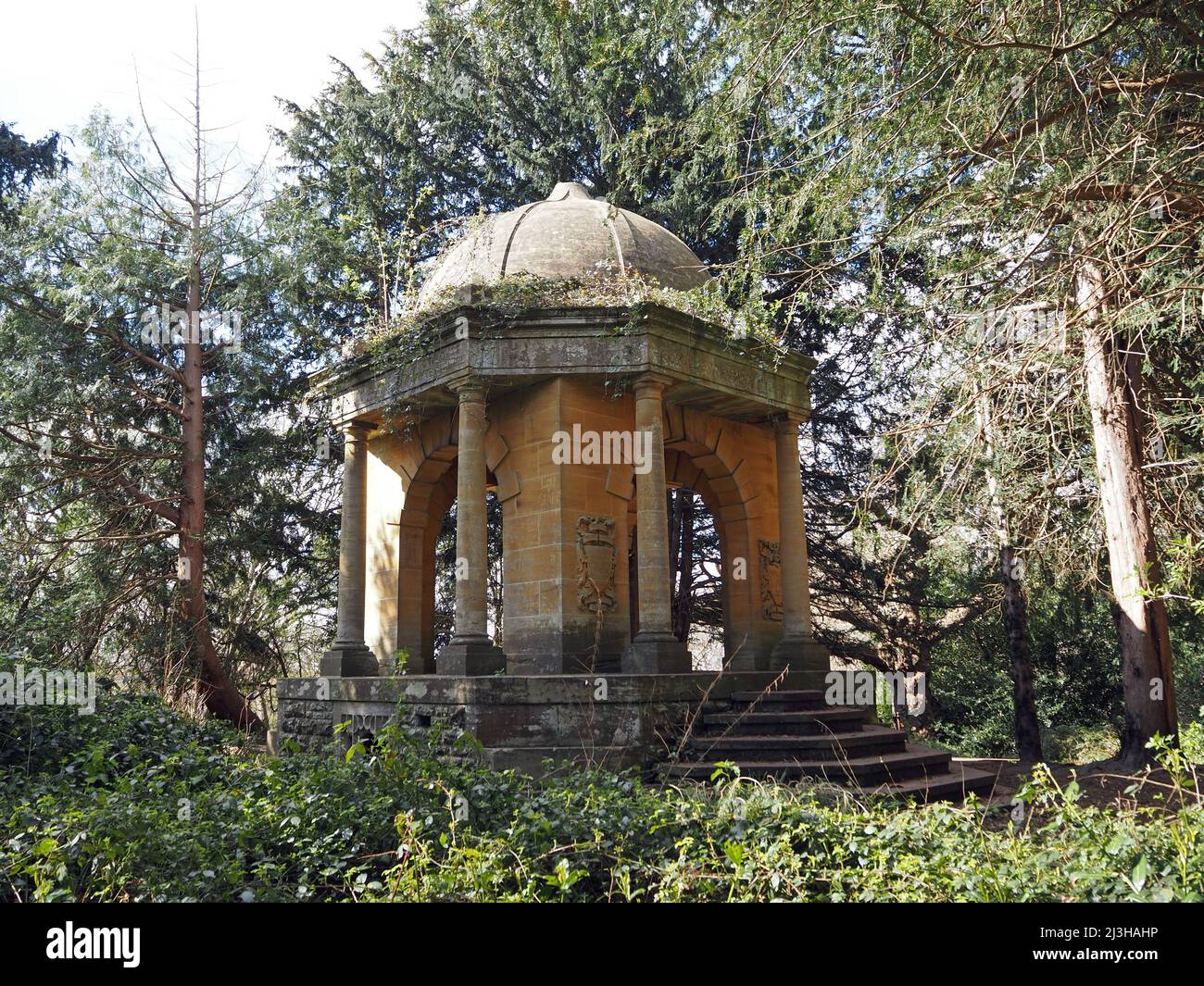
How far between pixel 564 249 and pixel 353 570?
16.9 ft

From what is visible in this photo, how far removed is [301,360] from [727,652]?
9811 millimetres

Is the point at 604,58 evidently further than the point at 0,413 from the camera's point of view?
No

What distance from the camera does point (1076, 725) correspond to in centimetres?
→ 2075

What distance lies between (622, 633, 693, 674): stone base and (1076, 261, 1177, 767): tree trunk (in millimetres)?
4813

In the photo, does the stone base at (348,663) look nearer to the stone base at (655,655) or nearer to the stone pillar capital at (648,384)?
the stone base at (655,655)

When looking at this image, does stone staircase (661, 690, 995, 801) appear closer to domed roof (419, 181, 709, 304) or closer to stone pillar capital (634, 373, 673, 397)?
stone pillar capital (634, 373, 673, 397)

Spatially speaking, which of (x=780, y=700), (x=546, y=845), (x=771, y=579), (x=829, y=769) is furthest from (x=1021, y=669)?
(x=546, y=845)

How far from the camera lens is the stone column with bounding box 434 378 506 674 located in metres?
10.3

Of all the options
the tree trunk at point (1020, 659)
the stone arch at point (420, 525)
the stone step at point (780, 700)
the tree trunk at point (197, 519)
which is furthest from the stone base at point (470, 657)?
the tree trunk at point (1020, 659)

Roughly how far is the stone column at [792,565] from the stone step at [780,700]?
3.39 ft

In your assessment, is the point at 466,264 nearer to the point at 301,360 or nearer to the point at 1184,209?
the point at 301,360

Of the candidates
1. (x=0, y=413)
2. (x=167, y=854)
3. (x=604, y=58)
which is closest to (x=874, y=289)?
(x=604, y=58)

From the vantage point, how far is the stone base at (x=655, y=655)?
1008cm
